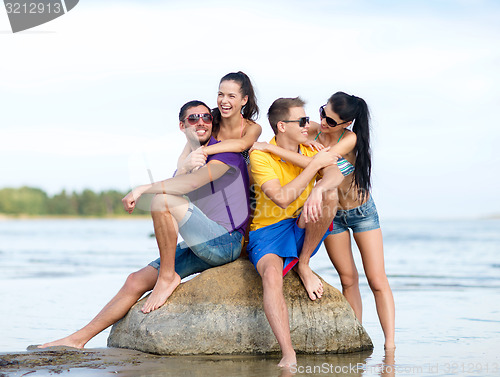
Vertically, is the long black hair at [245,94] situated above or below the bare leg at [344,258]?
above

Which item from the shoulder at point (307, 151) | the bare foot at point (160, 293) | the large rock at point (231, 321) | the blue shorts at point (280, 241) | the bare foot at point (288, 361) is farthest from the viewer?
the shoulder at point (307, 151)

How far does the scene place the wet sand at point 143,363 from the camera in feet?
14.3

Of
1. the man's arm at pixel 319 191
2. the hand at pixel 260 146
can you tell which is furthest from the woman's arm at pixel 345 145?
the hand at pixel 260 146

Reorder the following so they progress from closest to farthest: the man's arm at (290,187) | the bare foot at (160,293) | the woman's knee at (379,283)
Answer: the man's arm at (290,187), the bare foot at (160,293), the woman's knee at (379,283)

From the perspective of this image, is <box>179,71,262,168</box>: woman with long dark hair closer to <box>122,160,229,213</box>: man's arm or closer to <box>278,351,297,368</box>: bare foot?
<box>122,160,229,213</box>: man's arm

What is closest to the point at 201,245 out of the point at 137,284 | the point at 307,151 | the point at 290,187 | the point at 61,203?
the point at 137,284

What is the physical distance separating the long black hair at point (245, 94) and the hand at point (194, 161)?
2.09 feet

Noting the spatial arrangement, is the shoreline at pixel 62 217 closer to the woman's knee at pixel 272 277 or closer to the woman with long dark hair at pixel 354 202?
the woman with long dark hair at pixel 354 202

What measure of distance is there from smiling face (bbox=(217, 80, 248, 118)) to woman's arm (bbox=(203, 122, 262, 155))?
222 mm

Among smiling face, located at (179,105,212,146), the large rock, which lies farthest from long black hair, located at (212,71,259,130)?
the large rock

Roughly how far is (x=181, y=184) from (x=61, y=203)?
77304 mm

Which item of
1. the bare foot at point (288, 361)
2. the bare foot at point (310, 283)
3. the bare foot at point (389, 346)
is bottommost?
the bare foot at point (389, 346)

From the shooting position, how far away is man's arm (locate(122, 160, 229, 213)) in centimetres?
482

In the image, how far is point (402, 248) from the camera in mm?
22812
